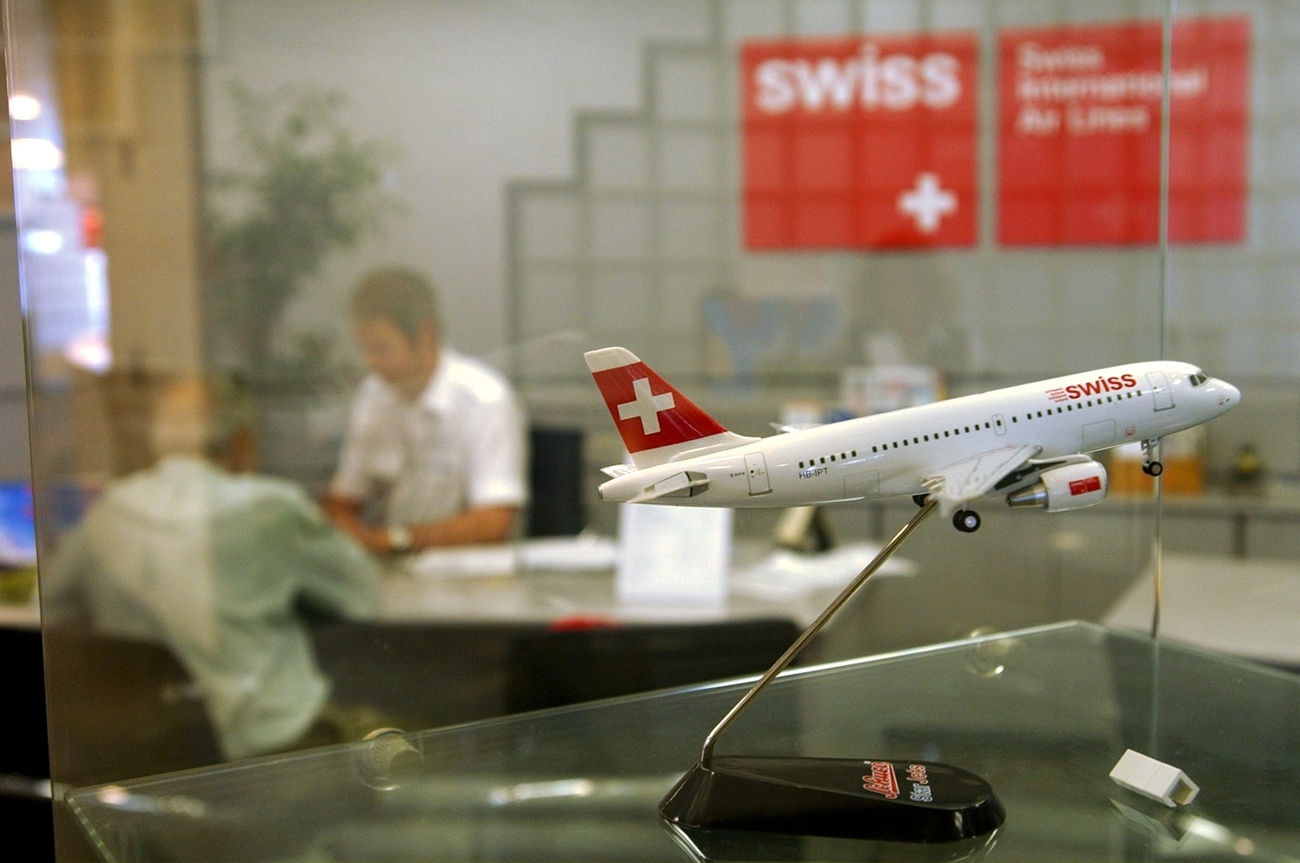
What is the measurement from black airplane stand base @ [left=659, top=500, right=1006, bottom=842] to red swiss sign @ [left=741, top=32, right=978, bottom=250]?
7.86 ft

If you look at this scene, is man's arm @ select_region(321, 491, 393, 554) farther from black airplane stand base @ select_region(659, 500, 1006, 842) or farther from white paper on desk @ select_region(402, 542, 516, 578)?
black airplane stand base @ select_region(659, 500, 1006, 842)

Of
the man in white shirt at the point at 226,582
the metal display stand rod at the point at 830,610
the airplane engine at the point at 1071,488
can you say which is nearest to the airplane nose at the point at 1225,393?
the airplane engine at the point at 1071,488

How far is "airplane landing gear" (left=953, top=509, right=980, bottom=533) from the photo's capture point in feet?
3.06

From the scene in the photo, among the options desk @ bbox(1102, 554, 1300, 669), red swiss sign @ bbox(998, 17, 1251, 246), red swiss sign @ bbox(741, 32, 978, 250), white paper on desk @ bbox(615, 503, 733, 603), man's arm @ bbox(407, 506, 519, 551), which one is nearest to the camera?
white paper on desk @ bbox(615, 503, 733, 603)

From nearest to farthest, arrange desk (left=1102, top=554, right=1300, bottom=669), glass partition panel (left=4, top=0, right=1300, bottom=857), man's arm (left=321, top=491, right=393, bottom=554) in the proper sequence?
desk (left=1102, top=554, right=1300, bottom=669) → glass partition panel (left=4, top=0, right=1300, bottom=857) → man's arm (left=321, top=491, right=393, bottom=554)

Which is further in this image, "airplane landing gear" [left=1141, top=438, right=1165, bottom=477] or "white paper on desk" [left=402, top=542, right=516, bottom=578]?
"white paper on desk" [left=402, top=542, right=516, bottom=578]

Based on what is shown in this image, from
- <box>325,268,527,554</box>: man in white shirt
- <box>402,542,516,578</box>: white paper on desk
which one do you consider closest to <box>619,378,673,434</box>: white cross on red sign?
<box>325,268,527,554</box>: man in white shirt

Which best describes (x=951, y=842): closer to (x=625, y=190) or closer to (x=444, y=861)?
(x=444, y=861)

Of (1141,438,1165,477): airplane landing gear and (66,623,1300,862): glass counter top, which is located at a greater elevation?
(1141,438,1165,477): airplane landing gear

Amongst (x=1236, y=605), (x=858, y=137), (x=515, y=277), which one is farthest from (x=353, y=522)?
(x=1236, y=605)

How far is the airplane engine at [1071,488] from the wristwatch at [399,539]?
1.80 meters

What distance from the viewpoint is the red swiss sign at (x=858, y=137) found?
328 cm

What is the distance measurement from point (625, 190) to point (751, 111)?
1.49 ft

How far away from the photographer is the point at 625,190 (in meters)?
3.21
